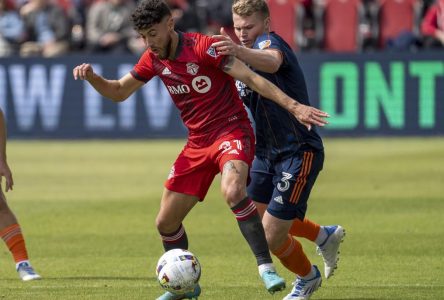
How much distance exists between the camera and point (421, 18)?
25.6 metres

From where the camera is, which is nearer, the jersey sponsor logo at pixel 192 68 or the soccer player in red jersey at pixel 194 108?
the soccer player in red jersey at pixel 194 108

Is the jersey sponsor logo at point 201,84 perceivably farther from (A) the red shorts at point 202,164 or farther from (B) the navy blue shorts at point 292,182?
(B) the navy blue shorts at point 292,182

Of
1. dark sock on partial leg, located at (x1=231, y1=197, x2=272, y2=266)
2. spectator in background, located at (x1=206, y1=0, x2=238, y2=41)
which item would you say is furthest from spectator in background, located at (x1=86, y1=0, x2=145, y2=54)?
dark sock on partial leg, located at (x1=231, y1=197, x2=272, y2=266)

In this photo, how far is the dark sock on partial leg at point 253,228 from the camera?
334 inches

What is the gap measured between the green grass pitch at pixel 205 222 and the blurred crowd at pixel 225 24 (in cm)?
275

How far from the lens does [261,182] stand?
370 inches

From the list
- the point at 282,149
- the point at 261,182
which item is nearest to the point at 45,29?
the point at 261,182

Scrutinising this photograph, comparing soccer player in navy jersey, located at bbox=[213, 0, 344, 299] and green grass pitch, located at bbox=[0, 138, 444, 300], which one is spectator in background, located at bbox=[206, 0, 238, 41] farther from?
soccer player in navy jersey, located at bbox=[213, 0, 344, 299]

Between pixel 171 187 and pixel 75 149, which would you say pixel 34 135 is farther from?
pixel 171 187

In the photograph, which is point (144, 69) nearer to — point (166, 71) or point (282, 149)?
point (166, 71)

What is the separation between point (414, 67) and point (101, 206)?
9.87m

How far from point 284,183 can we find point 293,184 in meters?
0.07

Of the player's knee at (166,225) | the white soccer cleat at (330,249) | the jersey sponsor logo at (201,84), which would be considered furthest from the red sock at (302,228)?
the jersey sponsor logo at (201,84)

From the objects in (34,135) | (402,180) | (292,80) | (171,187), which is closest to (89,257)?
(171,187)
